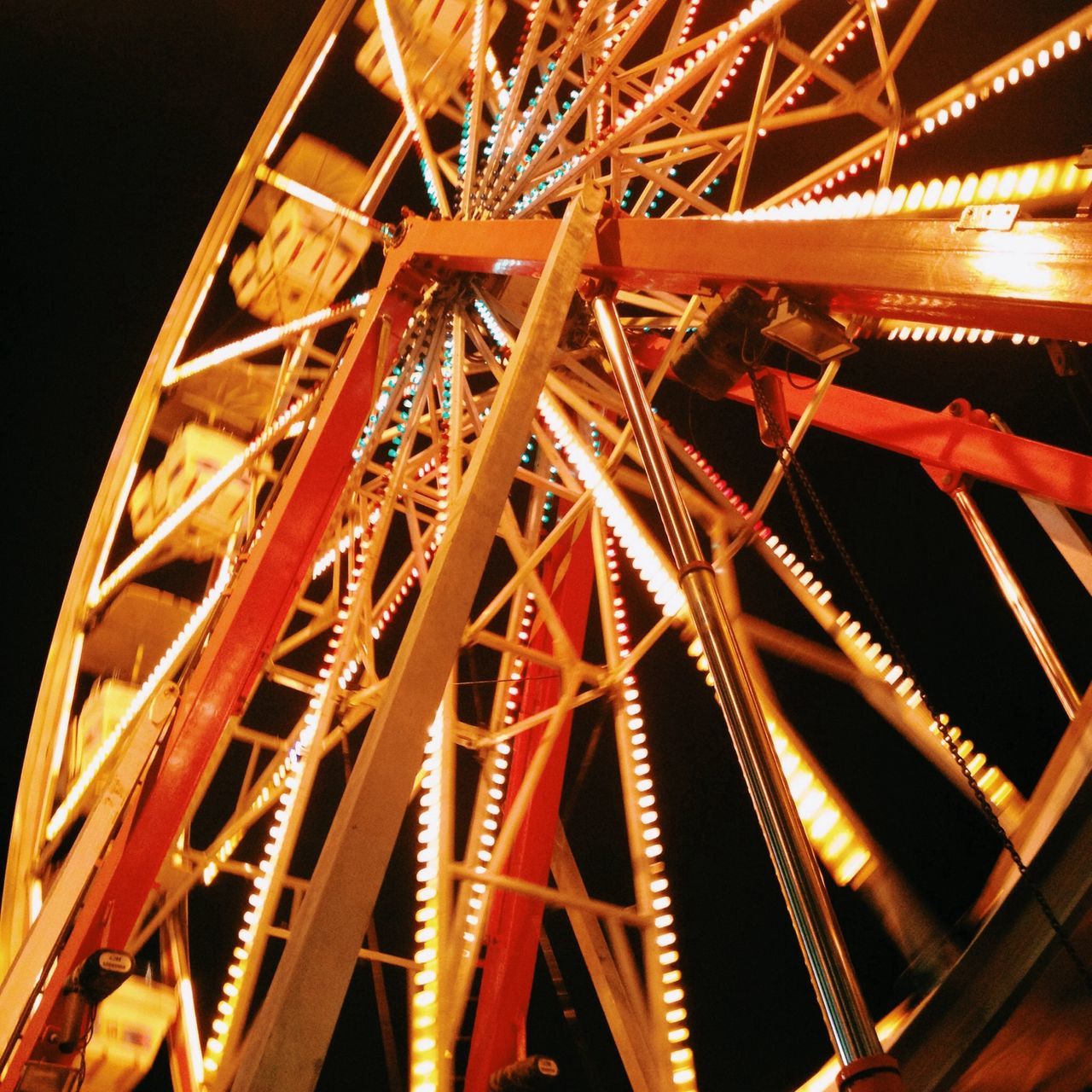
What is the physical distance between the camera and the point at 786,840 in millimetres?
1886

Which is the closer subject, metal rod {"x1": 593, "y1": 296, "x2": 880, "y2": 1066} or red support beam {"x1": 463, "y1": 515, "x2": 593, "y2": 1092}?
metal rod {"x1": 593, "y1": 296, "x2": 880, "y2": 1066}

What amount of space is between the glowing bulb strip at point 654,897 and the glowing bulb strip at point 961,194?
7.71 feet

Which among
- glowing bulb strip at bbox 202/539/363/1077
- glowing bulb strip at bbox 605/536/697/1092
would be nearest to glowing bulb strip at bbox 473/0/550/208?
glowing bulb strip at bbox 605/536/697/1092

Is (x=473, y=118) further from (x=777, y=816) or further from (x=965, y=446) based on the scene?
(x=777, y=816)

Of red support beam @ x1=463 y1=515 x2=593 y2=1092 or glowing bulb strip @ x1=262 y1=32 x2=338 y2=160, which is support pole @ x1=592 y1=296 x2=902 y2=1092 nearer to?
red support beam @ x1=463 y1=515 x2=593 y2=1092

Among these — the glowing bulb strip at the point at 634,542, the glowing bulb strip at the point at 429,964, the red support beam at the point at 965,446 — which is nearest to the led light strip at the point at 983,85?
the red support beam at the point at 965,446

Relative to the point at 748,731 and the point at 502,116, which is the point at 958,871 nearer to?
the point at 502,116

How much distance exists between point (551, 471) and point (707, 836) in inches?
181

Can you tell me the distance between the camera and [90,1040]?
391 centimetres

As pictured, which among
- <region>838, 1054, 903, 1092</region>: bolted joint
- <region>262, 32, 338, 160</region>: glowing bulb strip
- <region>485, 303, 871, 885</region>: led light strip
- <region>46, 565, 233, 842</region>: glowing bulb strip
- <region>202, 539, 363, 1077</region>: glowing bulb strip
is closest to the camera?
<region>838, 1054, 903, 1092</region>: bolted joint

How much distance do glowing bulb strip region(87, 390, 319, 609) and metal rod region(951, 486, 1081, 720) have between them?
12.3 feet

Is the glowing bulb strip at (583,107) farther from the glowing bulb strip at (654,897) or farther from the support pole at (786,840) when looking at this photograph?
the support pole at (786,840)

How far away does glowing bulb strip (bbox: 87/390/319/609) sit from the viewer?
6578 mm

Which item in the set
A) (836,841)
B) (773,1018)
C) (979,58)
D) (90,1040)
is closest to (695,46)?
(979,58)
